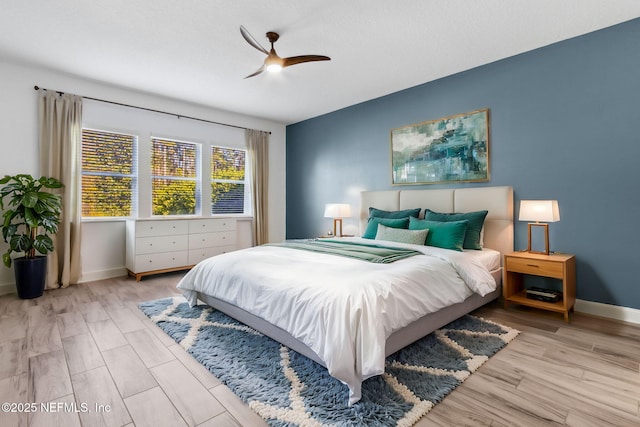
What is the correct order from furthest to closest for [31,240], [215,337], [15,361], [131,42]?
[31,240] → [131,42] → [215,337] → [15,361]

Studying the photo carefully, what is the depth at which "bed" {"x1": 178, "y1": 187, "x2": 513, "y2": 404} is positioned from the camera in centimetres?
172

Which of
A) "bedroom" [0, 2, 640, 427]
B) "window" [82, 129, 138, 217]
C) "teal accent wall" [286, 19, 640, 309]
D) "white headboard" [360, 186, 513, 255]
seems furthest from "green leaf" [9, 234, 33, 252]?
"teal accent wall" [286, 19, 640, 309]

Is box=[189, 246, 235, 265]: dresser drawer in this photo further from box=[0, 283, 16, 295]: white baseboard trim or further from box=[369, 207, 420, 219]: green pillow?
box=[369, 207, 420, 219]: green pillow

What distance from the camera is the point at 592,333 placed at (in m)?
2.58

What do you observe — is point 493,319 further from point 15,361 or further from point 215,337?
point 15,361

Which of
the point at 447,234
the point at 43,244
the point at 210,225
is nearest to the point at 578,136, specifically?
the point at 447,234

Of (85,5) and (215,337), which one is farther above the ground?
(85,5)

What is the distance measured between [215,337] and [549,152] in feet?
12.0

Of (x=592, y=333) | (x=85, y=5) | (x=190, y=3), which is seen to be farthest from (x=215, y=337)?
(x=592, y=333)

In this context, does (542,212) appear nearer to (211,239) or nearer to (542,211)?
(542,211)

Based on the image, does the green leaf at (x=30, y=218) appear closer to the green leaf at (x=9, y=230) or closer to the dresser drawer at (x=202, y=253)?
the green leaf at (x=9, y=230)

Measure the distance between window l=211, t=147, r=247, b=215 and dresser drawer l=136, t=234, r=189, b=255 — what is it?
3.05 ft

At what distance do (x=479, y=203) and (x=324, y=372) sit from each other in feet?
8.86

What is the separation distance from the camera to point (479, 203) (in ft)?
11.9
